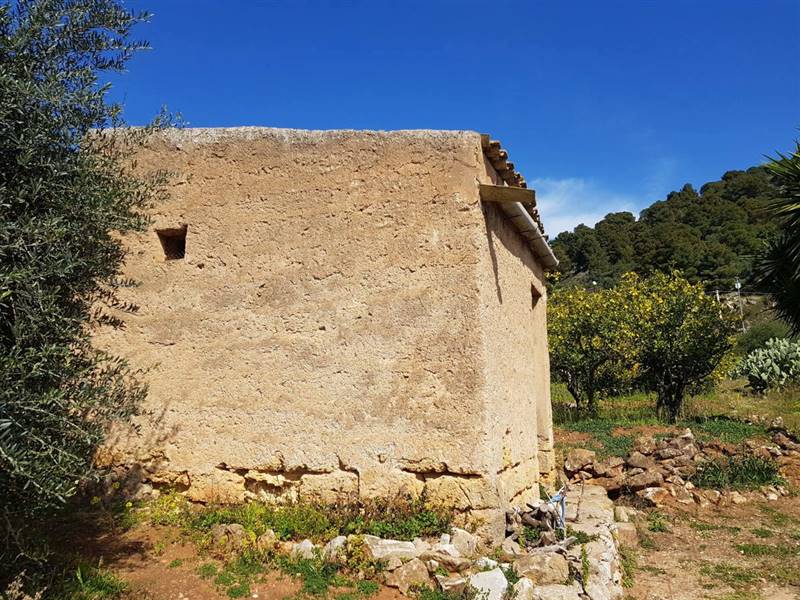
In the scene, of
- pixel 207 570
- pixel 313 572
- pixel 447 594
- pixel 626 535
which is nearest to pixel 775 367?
pixel 626 535

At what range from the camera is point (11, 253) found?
3.37m

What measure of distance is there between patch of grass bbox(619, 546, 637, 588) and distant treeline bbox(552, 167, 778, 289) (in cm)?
2901

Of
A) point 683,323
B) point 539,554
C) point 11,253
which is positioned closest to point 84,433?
point 11,253

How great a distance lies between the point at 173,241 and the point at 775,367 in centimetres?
2149

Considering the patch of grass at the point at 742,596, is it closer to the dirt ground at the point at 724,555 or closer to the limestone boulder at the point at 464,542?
the dirt ground at the point at 724,555

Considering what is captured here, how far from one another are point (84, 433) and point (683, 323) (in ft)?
Answer: 54.3

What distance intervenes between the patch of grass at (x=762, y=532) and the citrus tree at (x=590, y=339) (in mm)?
9262

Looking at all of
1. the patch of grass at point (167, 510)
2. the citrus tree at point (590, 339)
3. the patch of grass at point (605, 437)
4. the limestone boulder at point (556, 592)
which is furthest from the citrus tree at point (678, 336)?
the patch of grass at point (167, 510)

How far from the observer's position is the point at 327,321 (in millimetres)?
5906

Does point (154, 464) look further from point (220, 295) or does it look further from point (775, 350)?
point (775, 350)

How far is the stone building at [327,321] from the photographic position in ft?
18.3

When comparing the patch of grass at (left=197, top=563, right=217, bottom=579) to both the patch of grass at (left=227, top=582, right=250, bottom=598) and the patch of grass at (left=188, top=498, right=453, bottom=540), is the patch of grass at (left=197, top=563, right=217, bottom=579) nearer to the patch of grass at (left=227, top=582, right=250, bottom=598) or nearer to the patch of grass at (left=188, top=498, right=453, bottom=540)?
the patch of grass at (left=227, top=582, right=250, bottom=598)

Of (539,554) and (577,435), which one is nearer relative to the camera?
(539,554)

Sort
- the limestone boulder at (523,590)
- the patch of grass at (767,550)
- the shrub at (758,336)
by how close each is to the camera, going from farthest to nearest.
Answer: the shrub at (758,336)
the patch of grass at (767,550)
the limestone boulder at (523,590)
